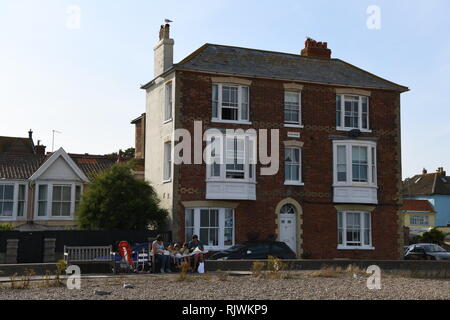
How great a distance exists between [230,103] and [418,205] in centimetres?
4639

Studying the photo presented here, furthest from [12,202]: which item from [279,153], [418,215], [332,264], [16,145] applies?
[418,215]

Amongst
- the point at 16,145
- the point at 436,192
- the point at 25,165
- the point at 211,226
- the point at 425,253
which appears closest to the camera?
the point at 211,226

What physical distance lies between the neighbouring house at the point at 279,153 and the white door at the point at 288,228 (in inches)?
2.2

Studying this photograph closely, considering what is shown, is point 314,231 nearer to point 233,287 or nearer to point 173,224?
point 173,224

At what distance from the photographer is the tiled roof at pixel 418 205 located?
72.3m

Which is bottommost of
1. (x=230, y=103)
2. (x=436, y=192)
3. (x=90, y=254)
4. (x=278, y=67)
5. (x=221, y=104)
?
(x=90, y=254)

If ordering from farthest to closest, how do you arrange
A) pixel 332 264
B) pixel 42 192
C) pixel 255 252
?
pixel 42 192
pixel 255 252
pixel 332 264

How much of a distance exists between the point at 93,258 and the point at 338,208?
1441cm

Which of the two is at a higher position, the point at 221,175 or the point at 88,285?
the point at 221,175

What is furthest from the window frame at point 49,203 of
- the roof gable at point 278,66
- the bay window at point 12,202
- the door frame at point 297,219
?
the door frame at point 297,219

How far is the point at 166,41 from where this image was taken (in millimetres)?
34594

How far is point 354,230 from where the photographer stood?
34.9 m

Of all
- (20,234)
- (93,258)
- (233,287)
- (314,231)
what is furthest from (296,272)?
(20,234)

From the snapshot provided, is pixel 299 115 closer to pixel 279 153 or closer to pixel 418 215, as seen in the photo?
pixel 279 153
